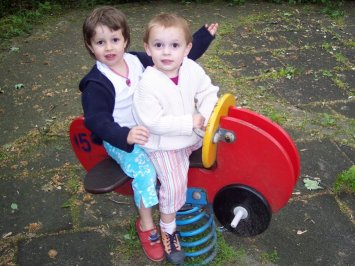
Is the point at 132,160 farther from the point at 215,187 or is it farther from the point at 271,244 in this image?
the point at 271,244

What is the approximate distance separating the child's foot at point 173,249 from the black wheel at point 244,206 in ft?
1.00

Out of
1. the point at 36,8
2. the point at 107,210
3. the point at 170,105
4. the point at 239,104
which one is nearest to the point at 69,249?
the point at 107,210

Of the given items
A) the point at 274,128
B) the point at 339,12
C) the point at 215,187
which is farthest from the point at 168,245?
the point at 339,12

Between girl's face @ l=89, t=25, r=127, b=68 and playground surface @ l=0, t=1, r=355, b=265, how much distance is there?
1.00 m

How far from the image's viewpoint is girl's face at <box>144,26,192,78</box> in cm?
197

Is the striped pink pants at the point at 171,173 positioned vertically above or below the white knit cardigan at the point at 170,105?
below

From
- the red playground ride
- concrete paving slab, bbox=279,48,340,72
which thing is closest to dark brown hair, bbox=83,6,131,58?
the red playground ride

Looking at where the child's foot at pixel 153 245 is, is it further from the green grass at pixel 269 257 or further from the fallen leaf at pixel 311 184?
the fallen leaf at pixel 311 184

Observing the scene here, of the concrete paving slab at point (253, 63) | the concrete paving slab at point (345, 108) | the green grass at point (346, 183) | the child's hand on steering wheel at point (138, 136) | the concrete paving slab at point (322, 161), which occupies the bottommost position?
the concrete paving slab at point (253, 63)

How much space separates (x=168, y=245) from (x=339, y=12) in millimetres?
4756

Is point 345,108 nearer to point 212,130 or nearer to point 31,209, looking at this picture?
point 212,130

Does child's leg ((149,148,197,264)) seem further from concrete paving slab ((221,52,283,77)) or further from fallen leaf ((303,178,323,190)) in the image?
concrete paving slab ((221,52,283,77))

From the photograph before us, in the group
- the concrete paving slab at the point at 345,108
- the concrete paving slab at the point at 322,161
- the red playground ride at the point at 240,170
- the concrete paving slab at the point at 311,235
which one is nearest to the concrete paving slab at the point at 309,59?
the concrete paving slab at the point at 345,108

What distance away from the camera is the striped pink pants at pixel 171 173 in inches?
82.4
